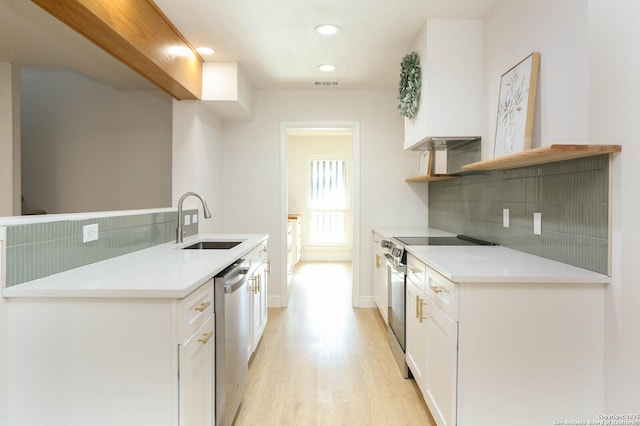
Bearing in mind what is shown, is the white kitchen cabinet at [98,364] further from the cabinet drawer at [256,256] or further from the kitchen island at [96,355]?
the cabinet drawer at [256,256]

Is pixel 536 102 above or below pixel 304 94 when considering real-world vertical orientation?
below

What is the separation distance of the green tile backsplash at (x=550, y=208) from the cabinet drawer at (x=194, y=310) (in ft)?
5.55

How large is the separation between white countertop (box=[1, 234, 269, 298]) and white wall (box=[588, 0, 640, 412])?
167cm

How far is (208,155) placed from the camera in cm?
363

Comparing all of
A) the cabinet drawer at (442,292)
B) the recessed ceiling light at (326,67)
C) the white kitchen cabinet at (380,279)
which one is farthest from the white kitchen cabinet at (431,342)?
the recessed ceiling light at (326,67)

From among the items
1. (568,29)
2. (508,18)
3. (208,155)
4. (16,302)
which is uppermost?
(508,18)

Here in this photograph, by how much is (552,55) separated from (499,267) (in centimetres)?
107

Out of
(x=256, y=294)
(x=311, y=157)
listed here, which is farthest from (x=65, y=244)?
(x=311, y=157)

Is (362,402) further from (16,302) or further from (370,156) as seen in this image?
(370,156)

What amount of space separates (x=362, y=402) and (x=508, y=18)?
2456 millimetres

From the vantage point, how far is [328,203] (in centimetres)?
728

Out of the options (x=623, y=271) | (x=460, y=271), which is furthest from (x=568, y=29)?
(x=460, y=271)

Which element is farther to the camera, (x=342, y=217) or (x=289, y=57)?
(x=342, y=217)

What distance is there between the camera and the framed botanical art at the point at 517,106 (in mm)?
1888
